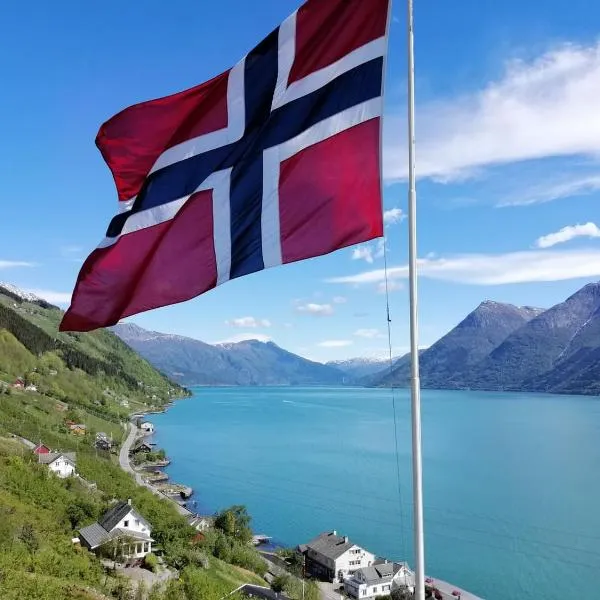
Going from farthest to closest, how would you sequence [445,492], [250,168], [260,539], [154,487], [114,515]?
[154,487] < [445,492] < [260,539] < [114,515] < [250,168]

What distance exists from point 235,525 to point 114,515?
1208cm

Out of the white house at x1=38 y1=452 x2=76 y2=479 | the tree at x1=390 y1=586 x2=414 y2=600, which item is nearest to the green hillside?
the white house at x1=38 y1=452 x2=76 y2=479

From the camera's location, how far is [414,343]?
581 centimetres

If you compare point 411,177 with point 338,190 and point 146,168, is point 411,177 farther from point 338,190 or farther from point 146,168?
point 146,168

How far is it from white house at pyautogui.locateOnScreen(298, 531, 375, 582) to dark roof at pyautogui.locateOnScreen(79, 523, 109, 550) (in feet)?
50.4

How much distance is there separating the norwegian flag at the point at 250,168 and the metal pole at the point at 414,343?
471 mm

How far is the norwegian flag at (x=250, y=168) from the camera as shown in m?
6.70

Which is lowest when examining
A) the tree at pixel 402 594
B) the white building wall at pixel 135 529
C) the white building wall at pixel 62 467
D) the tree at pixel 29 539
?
the tree at pixel 402 594

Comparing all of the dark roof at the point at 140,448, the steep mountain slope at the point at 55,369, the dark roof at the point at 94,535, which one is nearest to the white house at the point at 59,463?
the dark roof at the point at 94,535

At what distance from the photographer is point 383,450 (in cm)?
9506

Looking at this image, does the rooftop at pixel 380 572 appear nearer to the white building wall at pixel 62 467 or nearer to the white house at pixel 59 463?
the white house at pixel 59 463

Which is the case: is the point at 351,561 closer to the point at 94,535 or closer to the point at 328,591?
the point at 328,591

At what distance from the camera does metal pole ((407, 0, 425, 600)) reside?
5.53m

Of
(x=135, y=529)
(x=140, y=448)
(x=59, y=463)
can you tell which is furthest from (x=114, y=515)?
(x=140, y=448)
